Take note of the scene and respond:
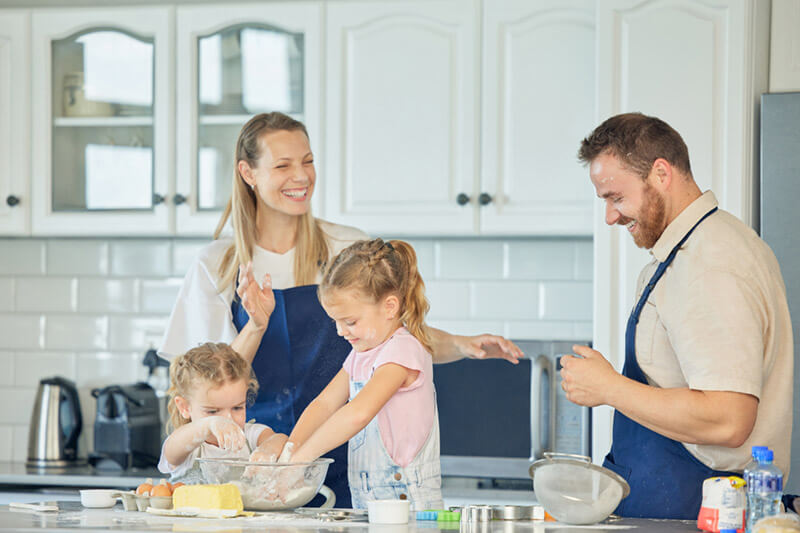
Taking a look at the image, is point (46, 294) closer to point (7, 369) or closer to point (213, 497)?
point (7, 369)

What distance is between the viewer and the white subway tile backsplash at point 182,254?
3.75 meters

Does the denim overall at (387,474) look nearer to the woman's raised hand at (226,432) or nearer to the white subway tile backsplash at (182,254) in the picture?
the woman's raised hand at (226,432)

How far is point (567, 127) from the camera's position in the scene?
317cm

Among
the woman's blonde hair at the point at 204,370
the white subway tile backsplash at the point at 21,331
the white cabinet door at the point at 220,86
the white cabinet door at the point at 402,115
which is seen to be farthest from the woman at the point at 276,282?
the white subway tile backsplash at the point at 21,331

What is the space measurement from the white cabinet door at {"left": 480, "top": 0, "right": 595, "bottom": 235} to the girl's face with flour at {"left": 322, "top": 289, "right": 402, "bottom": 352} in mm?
1203

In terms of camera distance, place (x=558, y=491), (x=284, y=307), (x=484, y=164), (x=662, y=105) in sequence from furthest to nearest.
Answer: (x=484, y=164) → (x=662, y=105) → (x=284, y=307) → (x=558, y=491)

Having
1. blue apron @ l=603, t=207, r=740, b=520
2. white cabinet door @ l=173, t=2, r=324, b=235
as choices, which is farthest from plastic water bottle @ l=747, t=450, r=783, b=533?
white cabinet door @ l=173, t=2, r=324, b=235

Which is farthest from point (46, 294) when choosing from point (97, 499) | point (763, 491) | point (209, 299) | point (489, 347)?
point (763, 491)

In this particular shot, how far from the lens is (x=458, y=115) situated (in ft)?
10.6

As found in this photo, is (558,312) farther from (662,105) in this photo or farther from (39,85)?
(39,85)

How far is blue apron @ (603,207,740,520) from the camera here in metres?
1.82

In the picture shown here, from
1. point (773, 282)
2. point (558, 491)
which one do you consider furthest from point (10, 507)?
point (773, 282)

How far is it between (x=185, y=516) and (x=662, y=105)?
1.96m

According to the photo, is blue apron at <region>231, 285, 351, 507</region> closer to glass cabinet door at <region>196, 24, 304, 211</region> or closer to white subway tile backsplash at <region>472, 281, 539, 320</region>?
glass cabinet door at <region>196, 24, 304, 211</region>
